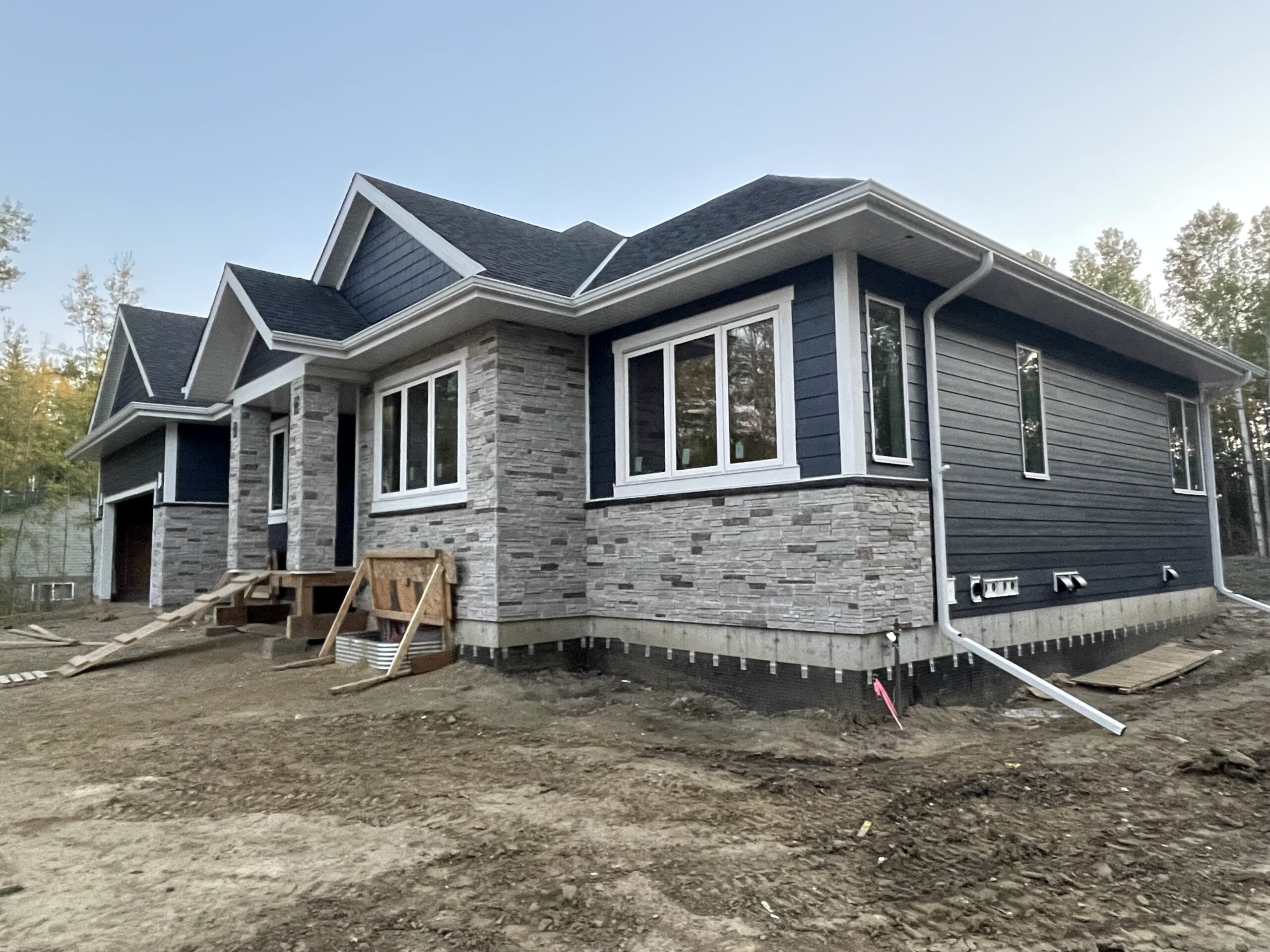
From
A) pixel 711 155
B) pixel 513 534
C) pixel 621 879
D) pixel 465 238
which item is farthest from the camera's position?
pixel 711 155

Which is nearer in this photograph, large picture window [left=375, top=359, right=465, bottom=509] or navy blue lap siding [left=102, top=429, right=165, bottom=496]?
large picture window [left=375, top=359, right=465, bottom=509]

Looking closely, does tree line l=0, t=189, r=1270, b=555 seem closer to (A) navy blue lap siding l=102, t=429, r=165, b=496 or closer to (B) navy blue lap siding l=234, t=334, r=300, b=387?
(A) navy blue lap siding l=102, t=429, r=165, b=496

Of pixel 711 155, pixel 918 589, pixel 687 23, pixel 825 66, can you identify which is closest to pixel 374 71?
pixel 687 23

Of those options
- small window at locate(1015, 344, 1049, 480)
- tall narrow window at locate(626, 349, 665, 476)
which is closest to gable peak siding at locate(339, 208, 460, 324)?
tall narrow window at locate(626, 349, 665, 476)

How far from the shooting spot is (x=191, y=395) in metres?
12.8

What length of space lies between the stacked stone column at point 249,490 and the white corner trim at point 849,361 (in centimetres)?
867

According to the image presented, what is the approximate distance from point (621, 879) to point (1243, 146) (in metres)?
20.2

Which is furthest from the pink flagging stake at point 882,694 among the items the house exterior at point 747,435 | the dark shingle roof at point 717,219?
the dark shingle roof at point 717,219

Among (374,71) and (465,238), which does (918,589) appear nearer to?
(465,238)

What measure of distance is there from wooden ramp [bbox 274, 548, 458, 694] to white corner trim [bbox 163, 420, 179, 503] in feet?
23.7

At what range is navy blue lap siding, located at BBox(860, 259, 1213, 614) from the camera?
23.5 ft

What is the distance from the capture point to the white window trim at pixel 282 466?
40.0 ft

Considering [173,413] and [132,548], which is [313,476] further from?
[132,548]

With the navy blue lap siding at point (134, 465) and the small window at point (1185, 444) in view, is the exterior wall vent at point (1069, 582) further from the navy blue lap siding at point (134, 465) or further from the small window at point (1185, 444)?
the navy blue lap siding at point (134, 465)
